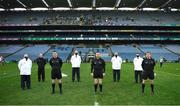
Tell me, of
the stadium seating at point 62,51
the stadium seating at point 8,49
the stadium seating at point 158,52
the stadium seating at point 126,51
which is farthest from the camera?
the stadium seating at point 8,49

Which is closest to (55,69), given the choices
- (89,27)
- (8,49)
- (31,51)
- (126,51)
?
(126,51)

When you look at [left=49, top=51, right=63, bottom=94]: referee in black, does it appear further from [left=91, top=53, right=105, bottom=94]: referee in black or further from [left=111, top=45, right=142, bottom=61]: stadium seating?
A: [left=111, top=45, right=142, bottom=61]: stadium seating

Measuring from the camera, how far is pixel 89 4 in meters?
83.7

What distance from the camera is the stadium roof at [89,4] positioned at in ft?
259

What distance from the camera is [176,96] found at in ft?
53.7

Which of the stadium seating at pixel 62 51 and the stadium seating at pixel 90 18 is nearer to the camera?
the stadium seating at pixel 62 51

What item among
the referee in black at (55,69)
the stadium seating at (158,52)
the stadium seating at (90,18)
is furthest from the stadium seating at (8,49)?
the referee in black at (55,69)

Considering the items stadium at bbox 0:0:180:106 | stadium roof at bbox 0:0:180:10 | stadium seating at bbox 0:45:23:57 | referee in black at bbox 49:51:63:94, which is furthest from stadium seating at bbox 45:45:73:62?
referee in black at bbox 49:51:63:94

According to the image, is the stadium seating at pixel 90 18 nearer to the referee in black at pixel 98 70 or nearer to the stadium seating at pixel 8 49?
the stadium seating at pixel 8 49


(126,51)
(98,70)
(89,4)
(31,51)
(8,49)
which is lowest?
(98,70)

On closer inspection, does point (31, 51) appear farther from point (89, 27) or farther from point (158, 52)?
point (158, 52)

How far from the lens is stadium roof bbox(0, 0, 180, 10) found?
7881cm

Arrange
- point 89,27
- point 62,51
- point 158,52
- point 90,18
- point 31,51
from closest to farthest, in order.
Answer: point 158,52 < point 31,51 < point 62,51 < point 89,27 < point 90,18

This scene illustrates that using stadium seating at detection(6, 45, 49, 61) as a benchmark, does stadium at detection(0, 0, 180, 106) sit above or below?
above
